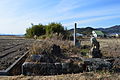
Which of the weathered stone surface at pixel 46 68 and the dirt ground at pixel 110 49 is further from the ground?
the dirt ground at pixel 110 49

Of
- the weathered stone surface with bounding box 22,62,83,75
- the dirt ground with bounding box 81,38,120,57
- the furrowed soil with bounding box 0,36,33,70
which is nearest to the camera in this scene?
the weathered stone surface with bounding box 22,62,83,75

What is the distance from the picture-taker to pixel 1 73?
23.7 ft

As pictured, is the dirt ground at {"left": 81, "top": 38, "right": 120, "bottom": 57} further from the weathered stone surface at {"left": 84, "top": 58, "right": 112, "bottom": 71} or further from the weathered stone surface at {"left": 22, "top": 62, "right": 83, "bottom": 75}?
the weathered stone surface at {"left": 22, "top": 62, "right": 83, "bottom": 75}

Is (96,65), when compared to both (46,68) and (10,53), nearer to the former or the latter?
(46,68)

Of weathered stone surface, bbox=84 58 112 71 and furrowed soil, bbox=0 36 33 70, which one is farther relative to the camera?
furrowed soil, bbox=0 36 33 70

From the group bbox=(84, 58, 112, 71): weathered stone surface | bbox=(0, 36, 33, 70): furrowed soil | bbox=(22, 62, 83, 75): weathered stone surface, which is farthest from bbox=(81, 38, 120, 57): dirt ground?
bbox=(0, 36, 33, 70): furrowed soil

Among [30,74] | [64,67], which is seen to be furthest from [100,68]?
[30,74]

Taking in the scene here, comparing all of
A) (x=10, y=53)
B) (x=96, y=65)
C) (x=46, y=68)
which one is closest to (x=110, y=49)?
(x=10, y=53)

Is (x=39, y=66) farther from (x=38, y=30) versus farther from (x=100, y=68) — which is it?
(x=38, y=30)

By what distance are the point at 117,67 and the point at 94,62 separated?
3.39 ft

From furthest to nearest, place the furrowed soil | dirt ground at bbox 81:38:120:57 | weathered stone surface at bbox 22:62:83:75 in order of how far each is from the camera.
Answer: dirt ground at bbox 81:38:120:57 → the furrowed soil → weathered stone surface at bbox 22:62:83:75

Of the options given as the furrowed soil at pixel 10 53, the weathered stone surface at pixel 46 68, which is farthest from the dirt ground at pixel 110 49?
the furrowed soil at pixel 10 53

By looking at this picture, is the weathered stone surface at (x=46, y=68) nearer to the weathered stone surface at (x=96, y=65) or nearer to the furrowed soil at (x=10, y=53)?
the weathered stone surface at (x=96, y=65)

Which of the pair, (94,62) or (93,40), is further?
(93,40)
